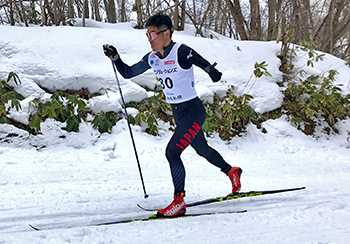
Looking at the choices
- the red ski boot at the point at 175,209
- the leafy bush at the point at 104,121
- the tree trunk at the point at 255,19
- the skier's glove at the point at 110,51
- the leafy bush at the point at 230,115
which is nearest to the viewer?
the red ski boot at the point at 175,209

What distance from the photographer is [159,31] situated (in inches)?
97.6

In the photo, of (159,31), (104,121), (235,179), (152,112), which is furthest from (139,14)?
(235,179)

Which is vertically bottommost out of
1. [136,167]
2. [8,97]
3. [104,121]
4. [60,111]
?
[136,167]

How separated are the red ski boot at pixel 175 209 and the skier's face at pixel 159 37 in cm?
138

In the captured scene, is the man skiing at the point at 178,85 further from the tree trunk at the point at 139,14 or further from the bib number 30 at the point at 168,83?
the tree trunk at the point at 139,14

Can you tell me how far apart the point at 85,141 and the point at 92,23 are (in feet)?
16.9

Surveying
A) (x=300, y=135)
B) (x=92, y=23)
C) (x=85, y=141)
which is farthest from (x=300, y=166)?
(x=92, y=23)

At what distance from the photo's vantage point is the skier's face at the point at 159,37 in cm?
248

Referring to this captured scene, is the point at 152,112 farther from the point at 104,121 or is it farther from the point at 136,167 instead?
the point at 136,167

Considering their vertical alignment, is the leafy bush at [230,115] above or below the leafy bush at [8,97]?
below

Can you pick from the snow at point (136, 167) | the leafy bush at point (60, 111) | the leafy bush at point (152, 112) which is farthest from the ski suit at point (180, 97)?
the leafy bush at point (60, 111)

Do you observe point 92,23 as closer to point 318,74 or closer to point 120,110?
point 120,110

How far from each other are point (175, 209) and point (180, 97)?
102 centimetres

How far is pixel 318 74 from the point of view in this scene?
6.81 meters
